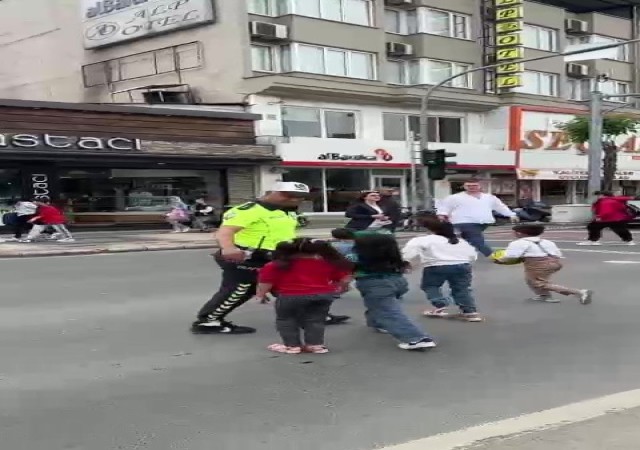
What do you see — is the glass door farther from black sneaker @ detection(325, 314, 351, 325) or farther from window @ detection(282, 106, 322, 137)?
black sneaker @ detection(325, 314, 351, 325)

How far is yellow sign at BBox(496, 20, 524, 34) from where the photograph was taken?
114ft

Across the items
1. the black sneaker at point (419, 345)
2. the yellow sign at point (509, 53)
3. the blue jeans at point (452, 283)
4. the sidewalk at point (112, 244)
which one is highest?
the yellow sign at point (509, 53)

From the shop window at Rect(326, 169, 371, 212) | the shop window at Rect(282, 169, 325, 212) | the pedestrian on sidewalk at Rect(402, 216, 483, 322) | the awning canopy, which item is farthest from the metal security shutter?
the awning canopy

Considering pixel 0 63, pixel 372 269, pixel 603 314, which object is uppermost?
pixel 0 63

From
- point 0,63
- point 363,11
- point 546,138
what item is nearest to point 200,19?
point 363,11

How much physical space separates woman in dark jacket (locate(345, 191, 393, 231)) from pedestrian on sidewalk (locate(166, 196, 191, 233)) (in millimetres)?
14223

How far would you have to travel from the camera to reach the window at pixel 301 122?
2921 centimetres

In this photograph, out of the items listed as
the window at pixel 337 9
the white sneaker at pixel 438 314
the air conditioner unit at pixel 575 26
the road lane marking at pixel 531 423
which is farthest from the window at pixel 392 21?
the road lane marking at pixel 531 423

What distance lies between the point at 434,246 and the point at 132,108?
19.5 metres

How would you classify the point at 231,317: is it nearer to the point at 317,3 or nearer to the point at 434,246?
the point at 434,246

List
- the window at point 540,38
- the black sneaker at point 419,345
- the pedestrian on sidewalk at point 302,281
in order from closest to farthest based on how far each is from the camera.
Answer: the pedestrian on sidewalk at point 302,281
the black sneaker at point 419,345
the window at point 540,38

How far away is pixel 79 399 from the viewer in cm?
507

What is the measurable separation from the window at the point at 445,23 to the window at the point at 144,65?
35.8 feet

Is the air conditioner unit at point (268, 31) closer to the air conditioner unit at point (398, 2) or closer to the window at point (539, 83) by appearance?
the air conditioner unit at point (398, 2)
